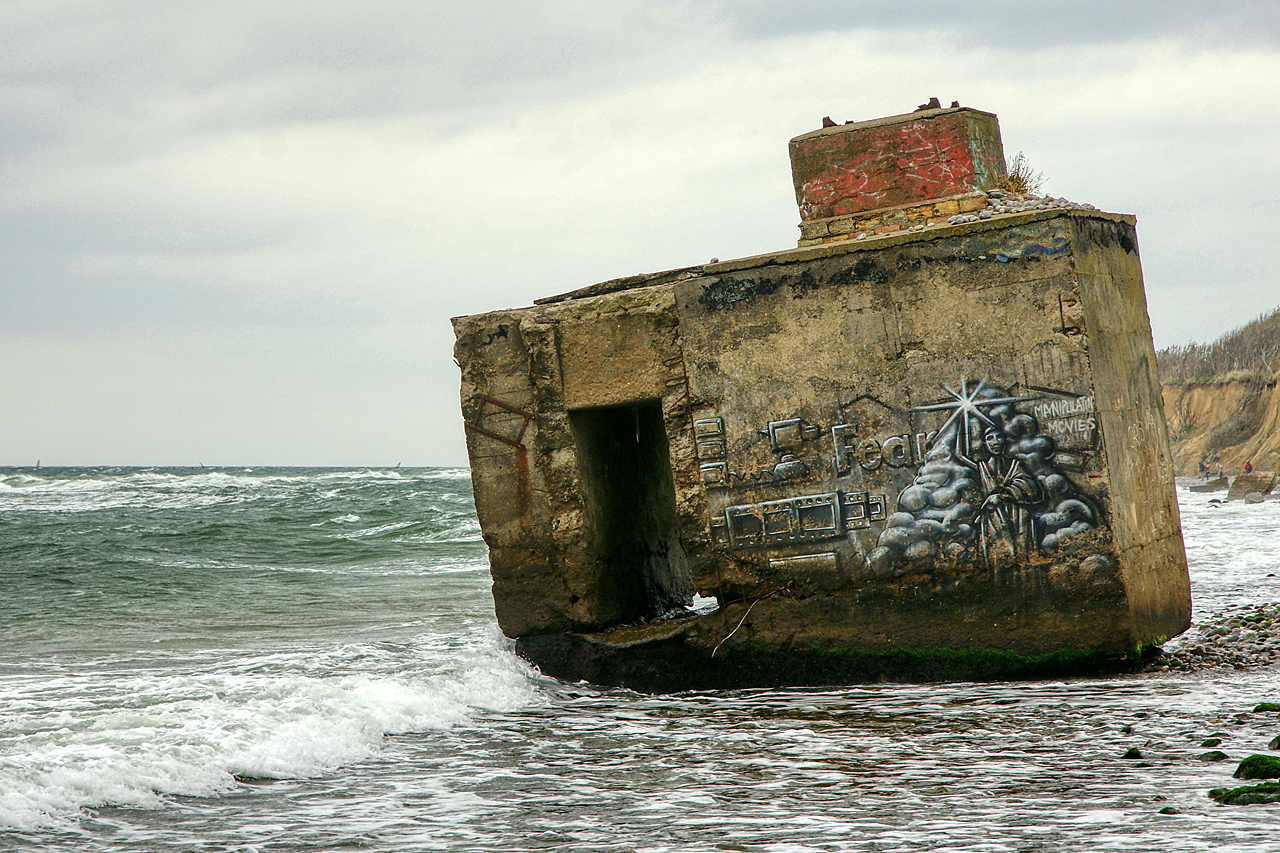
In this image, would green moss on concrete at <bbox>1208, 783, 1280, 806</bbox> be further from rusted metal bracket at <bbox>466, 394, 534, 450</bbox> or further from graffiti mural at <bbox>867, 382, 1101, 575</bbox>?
rusted metal bracket at <bbox>466, 394, 534, 450</bbox>

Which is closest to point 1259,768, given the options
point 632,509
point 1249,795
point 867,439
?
point 1249,795

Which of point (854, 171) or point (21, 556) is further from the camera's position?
point (21, 556)

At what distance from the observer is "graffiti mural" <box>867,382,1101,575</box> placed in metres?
6.21

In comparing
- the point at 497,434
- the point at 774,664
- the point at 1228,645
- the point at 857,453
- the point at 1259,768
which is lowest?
the point at 1228,645

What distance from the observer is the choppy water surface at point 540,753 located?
396cm

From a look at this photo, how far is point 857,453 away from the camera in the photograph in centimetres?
660

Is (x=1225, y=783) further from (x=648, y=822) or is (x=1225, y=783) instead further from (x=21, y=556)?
(x=21, y=556)

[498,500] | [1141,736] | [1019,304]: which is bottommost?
[1141,736]

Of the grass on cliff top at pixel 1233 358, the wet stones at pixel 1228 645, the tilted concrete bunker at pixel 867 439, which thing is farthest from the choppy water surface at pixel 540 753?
the grass on cliff top at pixel 1233 358

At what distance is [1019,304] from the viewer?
626 centimetres

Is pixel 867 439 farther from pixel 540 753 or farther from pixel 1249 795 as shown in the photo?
pixel 1249 795

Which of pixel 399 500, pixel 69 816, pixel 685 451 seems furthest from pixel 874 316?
pixel 399 500

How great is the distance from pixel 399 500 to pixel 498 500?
982 inches

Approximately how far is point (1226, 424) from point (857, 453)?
3110cm
